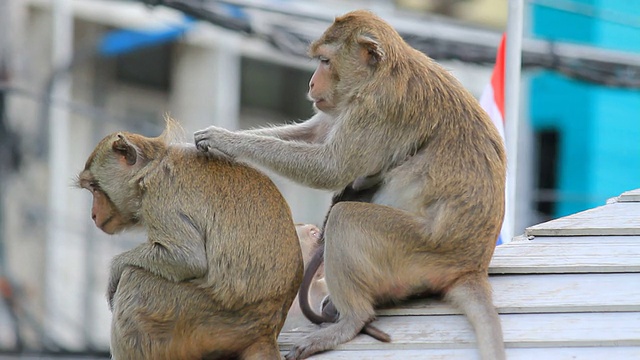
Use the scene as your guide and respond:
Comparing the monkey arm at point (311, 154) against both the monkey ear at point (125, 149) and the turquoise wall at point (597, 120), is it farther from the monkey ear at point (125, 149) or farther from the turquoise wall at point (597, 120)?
the turquoise wall at point (597, 120)

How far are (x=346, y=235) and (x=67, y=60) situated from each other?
35.4ft

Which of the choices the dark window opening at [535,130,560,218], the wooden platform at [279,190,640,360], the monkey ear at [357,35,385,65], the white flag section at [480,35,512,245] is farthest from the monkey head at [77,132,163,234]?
the dark window opening at [535,130,560,218]

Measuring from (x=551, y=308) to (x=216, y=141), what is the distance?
162 centimetres

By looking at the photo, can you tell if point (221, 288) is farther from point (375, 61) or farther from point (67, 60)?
point (67, 60)

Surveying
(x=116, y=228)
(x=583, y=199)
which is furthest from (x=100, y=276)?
(x=116, y=228)

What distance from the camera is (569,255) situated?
195 inches

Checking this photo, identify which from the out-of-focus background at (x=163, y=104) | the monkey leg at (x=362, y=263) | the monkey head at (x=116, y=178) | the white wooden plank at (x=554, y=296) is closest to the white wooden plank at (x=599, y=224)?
the white wooden plank at (x=554, y=296)

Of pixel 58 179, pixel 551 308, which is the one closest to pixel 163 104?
pixel 58 179

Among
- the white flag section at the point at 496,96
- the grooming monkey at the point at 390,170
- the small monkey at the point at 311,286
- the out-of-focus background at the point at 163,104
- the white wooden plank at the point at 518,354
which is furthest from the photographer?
the out-of-focus background at the point at 163,104

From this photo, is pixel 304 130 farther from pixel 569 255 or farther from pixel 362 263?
pixel 569 255

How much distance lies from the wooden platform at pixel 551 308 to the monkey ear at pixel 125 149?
103 centimetres

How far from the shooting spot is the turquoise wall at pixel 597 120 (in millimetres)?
18844

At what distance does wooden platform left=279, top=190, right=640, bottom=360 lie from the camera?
432 centimetres

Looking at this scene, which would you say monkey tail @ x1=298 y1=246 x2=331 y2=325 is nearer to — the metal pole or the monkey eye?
the monkey eye
